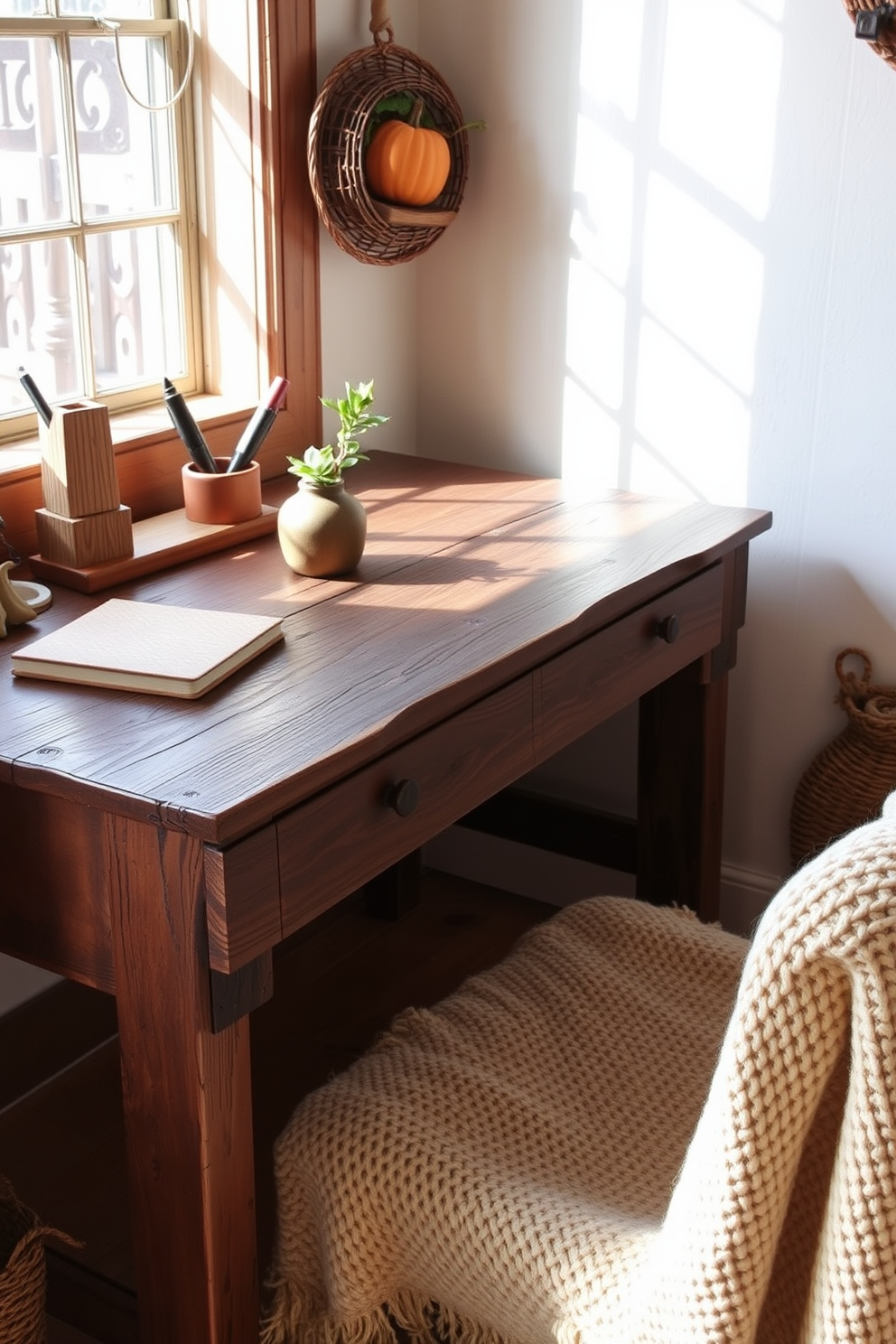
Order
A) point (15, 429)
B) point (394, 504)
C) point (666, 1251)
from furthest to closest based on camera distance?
point (394, 504) < point (15, 429) < point (666, 1251)

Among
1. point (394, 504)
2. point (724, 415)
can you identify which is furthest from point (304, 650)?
point (724, 415)

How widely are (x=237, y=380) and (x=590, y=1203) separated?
1424mm

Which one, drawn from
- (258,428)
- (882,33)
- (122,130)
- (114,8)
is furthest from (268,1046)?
(882,33)

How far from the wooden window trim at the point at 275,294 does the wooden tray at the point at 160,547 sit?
0.29ft

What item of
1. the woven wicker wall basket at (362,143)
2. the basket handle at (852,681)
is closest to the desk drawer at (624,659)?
the basket handle at (852,681)

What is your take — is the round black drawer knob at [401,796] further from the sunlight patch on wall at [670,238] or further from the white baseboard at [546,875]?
the white baseboard at [546,875]

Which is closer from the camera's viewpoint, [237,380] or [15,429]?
[15,429]

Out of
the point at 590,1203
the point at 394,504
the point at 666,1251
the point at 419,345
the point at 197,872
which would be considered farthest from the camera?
the point at 419,345

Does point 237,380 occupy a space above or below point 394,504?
above

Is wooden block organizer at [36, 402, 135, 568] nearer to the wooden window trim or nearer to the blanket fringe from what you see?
the wooden window trim

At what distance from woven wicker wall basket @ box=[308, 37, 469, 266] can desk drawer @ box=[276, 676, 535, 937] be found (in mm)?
910

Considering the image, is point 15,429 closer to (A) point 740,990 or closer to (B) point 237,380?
(B) point 237,380

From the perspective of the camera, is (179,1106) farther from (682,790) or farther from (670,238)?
(670,238)

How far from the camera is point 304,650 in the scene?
162cm
